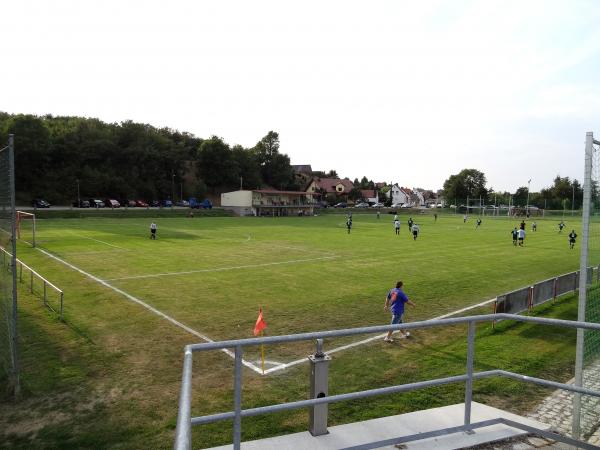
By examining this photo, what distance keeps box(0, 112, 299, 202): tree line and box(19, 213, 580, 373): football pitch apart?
6056 centimetres

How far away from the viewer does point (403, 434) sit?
471 centimetres

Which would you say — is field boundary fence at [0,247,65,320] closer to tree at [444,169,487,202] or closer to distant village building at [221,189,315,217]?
distant village building at [221,189,315,217]

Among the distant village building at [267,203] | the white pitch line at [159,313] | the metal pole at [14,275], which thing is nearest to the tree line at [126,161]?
the distant village building at [267,203]

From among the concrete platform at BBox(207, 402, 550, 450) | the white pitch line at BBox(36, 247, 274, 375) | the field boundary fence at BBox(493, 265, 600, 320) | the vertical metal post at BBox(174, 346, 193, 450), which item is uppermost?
the vertical metal post at BBox(174, 346, 193, 450)

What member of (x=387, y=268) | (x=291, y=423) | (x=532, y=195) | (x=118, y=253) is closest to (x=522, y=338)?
(x=291, y=423)

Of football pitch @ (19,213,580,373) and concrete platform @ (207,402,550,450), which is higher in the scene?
concrete platform @ (207,402,550,450)

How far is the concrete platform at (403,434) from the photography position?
14.7ft

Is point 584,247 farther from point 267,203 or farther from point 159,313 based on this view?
point 267,203

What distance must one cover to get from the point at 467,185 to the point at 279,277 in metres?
128

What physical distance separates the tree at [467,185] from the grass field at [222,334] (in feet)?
373

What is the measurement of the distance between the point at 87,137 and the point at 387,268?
9318 cm

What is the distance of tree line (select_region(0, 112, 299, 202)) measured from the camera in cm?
8775

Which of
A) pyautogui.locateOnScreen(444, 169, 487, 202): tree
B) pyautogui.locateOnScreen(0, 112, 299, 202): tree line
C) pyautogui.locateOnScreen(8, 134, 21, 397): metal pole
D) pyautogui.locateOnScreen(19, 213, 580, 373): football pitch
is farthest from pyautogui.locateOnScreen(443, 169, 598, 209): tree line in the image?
pyautogui.locateOnScreen(8, 134, 21, 397): metal pole

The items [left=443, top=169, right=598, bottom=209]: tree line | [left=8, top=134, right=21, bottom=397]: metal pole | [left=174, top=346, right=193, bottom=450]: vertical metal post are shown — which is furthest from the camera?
[left=443, top=169, right=598, bottom=209]: tree line
